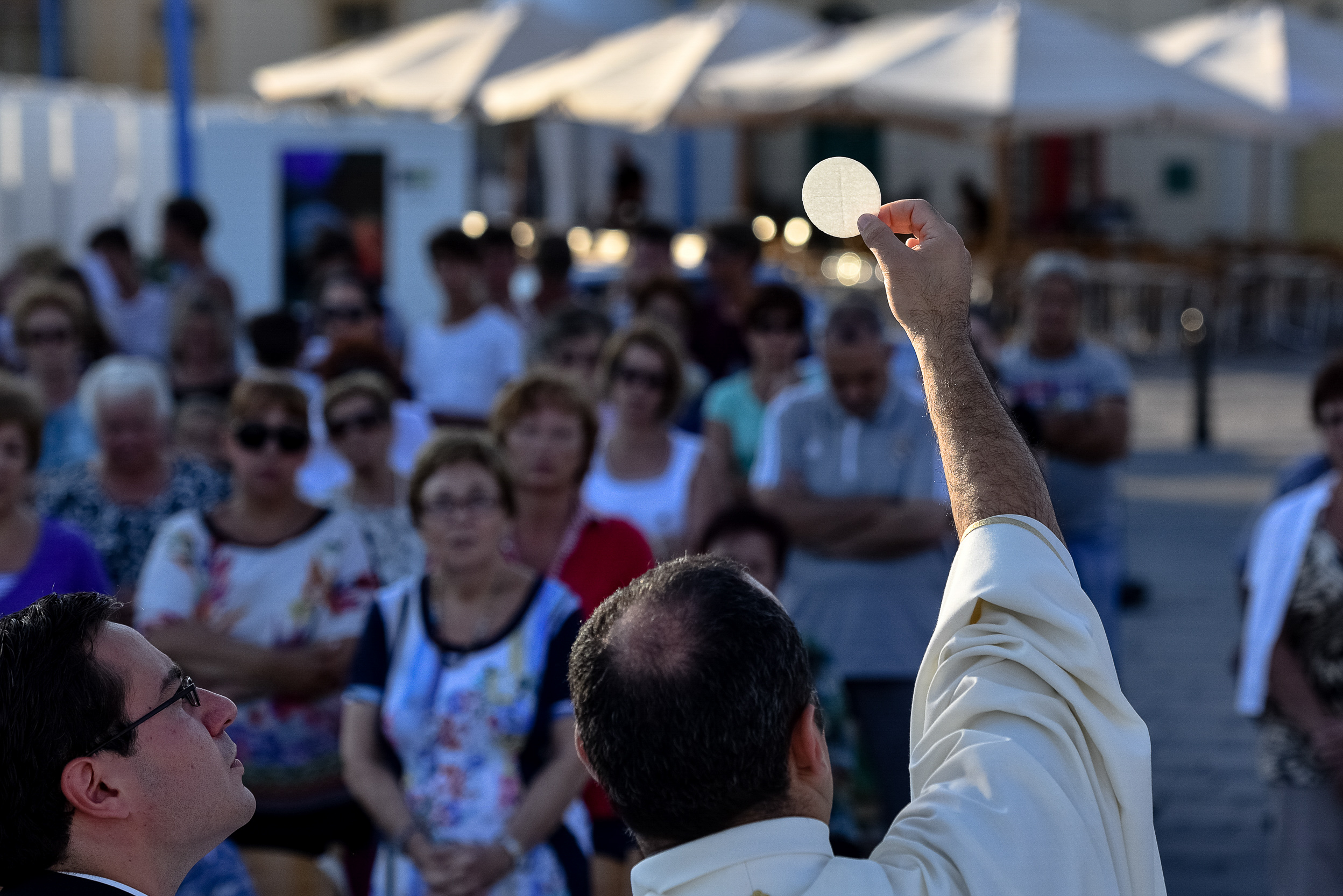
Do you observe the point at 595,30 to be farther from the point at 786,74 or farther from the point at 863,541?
the point at 863,541

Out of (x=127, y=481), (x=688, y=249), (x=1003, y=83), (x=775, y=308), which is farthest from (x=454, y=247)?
(x=688, y=249)

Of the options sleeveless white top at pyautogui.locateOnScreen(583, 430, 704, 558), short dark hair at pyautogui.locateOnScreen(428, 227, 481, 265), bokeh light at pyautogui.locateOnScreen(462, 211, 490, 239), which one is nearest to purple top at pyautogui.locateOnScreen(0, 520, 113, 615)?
sleeveless white top at pyautogui.locateOnScreen(583, 430, 704, 558)

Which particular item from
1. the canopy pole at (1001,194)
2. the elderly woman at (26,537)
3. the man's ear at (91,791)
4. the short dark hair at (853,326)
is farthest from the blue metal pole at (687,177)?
the man's ear at (91,791)

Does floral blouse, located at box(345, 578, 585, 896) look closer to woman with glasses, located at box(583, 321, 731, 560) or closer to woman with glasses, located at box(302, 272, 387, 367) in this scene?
woman with glasses, located at box(583, 321, 731, 560)

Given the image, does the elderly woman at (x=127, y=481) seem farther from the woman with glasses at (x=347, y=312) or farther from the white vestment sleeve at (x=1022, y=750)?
the white vestment sleeve at (x=1022, y=750)

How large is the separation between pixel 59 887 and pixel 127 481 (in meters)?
3.25

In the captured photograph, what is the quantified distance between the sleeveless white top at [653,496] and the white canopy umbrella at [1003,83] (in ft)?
20.1

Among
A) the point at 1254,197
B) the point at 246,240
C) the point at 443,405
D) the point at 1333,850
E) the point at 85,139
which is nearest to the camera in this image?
the point at 1333,850

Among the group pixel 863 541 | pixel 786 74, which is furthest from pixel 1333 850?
pixel 786 74

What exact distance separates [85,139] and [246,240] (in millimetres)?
2800

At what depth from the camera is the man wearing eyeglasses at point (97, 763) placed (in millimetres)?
1717

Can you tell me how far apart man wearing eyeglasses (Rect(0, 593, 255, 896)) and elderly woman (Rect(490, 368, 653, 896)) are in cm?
209

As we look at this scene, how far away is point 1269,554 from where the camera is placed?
155 inches

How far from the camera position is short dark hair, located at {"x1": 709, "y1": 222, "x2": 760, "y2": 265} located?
7.80 m
